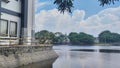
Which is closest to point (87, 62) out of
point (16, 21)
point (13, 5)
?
point (16, 21)

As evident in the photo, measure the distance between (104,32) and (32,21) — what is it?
131217mm

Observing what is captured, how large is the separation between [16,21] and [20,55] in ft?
21.2

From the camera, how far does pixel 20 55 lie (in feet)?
75.4

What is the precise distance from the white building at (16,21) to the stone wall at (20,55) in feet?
4.47

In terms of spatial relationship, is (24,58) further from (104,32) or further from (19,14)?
(104,32)

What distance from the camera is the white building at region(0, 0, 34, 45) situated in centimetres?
2588

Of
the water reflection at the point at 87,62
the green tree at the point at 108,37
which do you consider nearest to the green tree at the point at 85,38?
the green tree at the point at 108,37

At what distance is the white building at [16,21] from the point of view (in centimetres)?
2588

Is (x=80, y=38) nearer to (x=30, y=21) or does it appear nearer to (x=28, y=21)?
(x=30, y=21)

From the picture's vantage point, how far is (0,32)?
25422mm

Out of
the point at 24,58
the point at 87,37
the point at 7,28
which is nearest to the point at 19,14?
the point at 7,28

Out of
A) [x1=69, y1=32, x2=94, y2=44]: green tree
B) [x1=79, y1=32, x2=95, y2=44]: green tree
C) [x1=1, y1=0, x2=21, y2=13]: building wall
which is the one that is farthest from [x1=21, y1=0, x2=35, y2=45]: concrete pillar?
[x1=79, y1=32, x2=95, y2=44]: green tree

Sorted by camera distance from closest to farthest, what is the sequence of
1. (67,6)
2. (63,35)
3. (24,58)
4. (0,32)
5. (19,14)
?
(67,6) → (24,58) → (0,32) → (19,14) → (63,35)

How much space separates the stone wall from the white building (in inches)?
53.6
